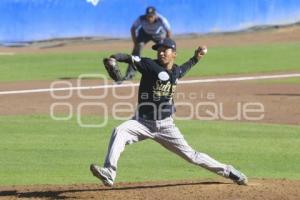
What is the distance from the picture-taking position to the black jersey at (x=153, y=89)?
9.10 metres

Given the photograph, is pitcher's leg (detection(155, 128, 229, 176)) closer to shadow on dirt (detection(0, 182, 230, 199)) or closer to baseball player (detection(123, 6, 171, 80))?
shadow on dirt (detection(0, 182, 230, 199))

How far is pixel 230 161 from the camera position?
1205cm

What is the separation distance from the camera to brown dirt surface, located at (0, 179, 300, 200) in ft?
30.0

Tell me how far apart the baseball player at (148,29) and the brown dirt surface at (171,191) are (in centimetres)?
1137

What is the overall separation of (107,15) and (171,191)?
21.5 metres

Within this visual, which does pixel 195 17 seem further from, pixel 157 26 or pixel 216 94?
pixel 216 94

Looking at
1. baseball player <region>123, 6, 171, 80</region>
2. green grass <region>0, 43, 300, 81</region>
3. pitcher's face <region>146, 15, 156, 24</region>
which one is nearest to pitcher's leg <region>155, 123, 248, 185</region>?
baseball player <region>123, 6, 171, 80</region>

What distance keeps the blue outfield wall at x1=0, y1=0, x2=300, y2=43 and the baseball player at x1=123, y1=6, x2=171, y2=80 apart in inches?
339

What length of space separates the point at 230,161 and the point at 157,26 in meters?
9.85

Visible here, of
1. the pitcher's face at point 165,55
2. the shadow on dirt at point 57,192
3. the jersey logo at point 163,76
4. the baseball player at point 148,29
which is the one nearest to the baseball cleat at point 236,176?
the shadow on dirt at point 57,192

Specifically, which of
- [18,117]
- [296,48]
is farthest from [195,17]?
[18,117]

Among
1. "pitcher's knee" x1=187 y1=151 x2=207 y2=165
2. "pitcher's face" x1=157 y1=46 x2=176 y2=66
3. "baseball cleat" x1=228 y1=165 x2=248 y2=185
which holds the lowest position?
"baseball cleat" x1=228 y1=165 x2=248 y2=185

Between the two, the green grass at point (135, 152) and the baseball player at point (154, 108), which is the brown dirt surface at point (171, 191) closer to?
the baseball player at point (154, 108)

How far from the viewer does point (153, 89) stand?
30.0ft
